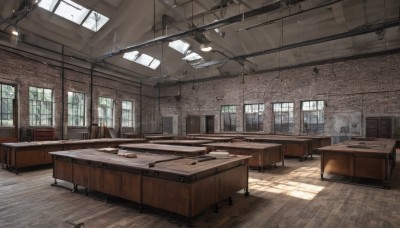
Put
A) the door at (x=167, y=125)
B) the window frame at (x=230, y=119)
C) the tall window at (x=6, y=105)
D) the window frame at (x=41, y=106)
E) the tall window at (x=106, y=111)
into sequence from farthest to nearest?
the door at (x=167, y=125) → the window frame at (x=230, y=119) → the tall window at (x=106, y=111) → the window frame at (x=41, y=106) → the tall window at (x=6, y=105)

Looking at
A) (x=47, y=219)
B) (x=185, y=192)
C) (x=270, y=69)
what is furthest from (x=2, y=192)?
(x=270, y=69)

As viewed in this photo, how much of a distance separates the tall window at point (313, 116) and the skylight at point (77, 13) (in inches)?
404

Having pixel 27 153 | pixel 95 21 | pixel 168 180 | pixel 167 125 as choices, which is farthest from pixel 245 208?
pixel 167 125

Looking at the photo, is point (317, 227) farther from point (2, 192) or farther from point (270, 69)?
point (270, 69)

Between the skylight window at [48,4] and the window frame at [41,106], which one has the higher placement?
the skylight window at [48,4]

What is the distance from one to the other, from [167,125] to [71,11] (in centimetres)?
935

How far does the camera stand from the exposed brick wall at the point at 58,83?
8703mm

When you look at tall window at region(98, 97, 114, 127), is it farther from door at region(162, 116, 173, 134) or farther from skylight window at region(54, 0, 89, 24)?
skylight window at region(54, 0, 89, 24)

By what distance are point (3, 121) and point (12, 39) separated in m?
2.97

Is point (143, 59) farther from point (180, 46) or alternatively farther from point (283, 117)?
point (283, 117)

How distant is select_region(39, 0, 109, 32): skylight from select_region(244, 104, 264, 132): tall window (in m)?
8.83

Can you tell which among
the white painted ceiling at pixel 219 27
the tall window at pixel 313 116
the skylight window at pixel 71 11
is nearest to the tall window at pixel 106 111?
the white painted ceiling at pixel 219 27

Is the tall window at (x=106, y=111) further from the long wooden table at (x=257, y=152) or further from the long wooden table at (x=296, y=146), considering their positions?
the long wooden table at (x=296, y=146)

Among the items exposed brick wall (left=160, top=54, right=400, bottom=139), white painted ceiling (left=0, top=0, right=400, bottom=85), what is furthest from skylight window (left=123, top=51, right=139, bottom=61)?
exposed brick wall (left=160, top=54, right=400, bottom=139)
